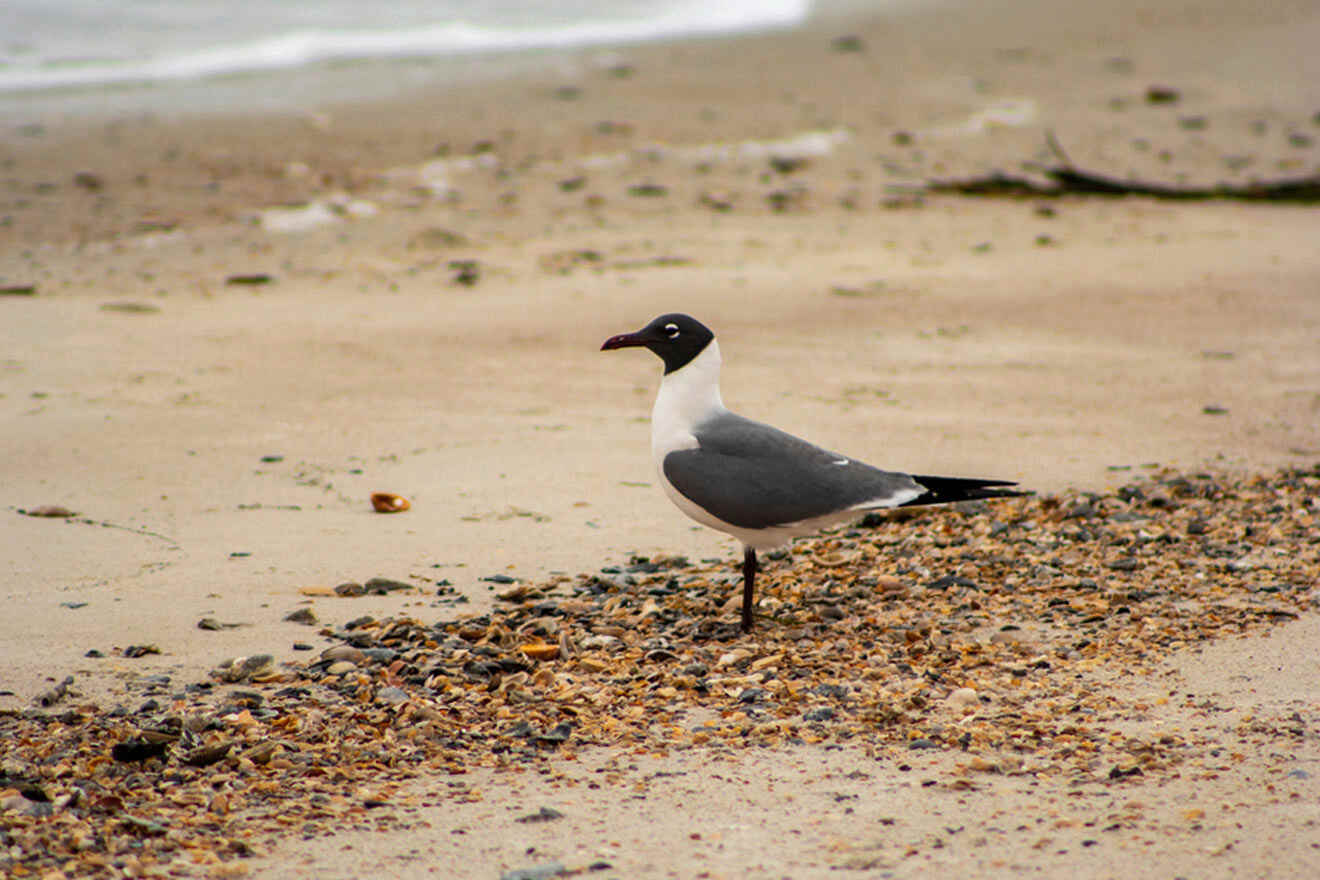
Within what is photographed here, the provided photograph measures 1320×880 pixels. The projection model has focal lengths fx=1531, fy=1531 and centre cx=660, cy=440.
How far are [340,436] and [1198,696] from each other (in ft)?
13.0

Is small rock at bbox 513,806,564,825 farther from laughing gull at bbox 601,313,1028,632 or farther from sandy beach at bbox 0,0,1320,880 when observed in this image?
laughing gull at bbox 601,313,1028,632

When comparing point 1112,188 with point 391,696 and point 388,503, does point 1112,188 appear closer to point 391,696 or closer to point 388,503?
point 388,503

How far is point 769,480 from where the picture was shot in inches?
190

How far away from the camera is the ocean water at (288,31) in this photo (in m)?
16.5

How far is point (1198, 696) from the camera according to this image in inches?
167

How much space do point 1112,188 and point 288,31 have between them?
37.1 ft

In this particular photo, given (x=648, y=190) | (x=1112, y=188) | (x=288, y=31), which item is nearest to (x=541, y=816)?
(x=648, y=190)

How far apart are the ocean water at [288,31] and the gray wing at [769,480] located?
12.3 meters

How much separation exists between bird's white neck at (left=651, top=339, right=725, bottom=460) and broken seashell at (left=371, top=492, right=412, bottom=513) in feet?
4.39

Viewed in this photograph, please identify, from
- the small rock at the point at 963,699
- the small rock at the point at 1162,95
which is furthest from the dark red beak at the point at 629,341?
the small rock at the point at 1162,95

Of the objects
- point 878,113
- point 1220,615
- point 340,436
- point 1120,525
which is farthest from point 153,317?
point 878,113

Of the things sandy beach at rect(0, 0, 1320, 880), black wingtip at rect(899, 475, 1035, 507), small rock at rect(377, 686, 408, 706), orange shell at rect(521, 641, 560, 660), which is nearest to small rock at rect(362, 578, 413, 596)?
sandy beach at rect(0, 0, 1320, 880)

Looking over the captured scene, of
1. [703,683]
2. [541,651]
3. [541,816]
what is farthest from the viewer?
[541,651]

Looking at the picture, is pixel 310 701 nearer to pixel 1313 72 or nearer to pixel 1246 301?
pixel 1246 301
